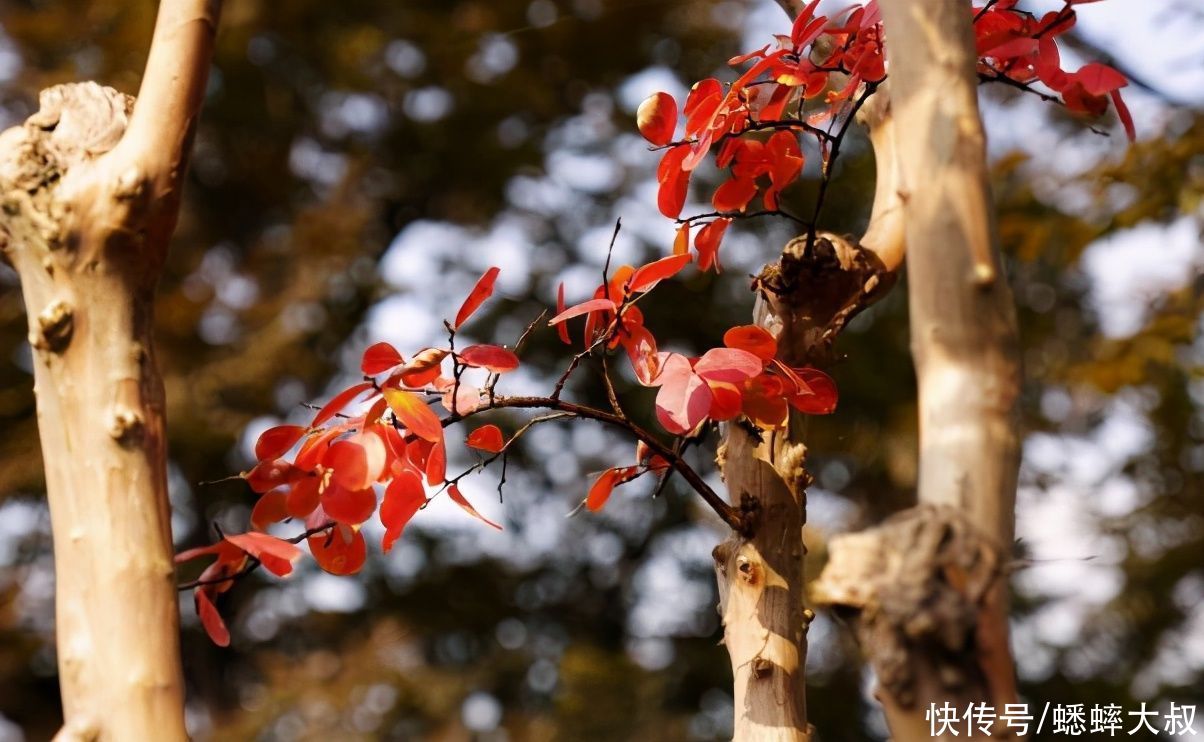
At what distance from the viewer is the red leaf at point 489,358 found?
72 centimetres

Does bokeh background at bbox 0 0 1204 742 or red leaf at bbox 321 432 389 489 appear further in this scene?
bokeh background at bbox 0 0 1204 742

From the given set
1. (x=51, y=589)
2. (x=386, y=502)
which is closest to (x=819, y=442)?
(x=51, y=589)

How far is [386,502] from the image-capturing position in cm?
74

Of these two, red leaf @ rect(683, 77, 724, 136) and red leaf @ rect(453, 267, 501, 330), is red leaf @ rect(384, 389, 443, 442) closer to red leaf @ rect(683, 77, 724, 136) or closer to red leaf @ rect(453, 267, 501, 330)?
red leaf @ rect(453, 267, 501, 330)

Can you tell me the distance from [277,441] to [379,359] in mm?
110

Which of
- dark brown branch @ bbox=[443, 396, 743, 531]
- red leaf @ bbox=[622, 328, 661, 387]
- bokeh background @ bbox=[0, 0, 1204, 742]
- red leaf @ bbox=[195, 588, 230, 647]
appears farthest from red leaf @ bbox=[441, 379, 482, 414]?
bokeh background @ bbox=[0, 0, 1204, 742]

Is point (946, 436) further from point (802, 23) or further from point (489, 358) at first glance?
point (802, 23)

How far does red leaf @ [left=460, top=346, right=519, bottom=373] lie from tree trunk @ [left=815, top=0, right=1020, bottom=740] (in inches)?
13.3

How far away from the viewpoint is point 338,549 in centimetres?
77

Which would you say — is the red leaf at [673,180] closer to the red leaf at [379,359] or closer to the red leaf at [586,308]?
the red leaf at [586,308]

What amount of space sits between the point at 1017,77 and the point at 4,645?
353 centimetres

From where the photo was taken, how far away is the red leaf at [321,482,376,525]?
72 centimetres

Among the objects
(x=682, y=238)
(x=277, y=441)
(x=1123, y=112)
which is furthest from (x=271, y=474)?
(x=1123, y=112)

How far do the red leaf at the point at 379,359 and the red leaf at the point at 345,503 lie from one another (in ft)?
0.27
